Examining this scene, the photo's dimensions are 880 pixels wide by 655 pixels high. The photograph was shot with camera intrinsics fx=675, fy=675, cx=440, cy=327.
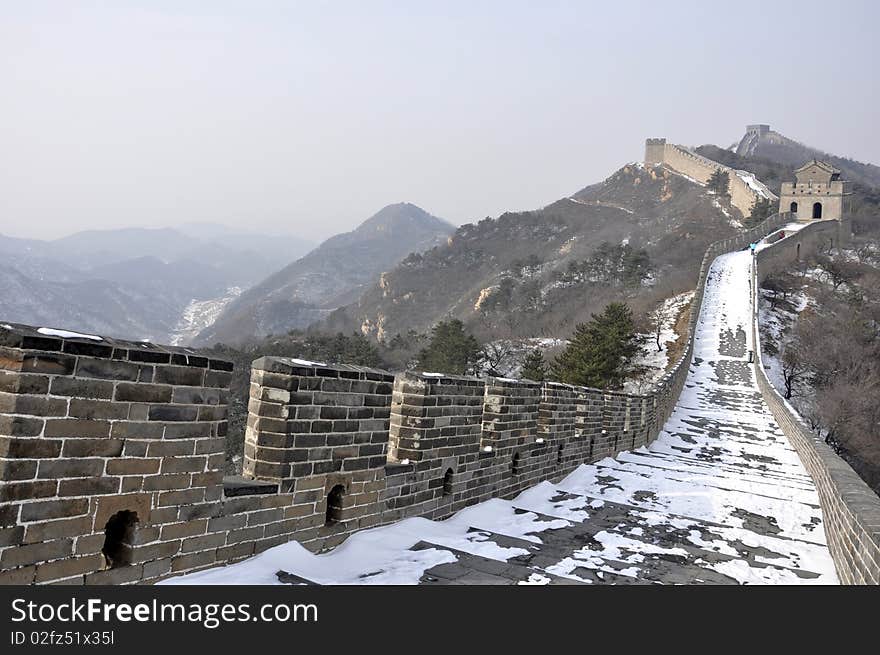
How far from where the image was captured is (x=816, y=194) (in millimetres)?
54406

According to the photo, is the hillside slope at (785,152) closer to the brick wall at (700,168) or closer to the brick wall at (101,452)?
the brick wall at (700,168)

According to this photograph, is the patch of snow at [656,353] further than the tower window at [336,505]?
Yes

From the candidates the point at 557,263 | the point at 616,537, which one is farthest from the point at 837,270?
the point at 616,537

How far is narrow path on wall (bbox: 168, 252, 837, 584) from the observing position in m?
3.88

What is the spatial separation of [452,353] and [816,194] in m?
37.2

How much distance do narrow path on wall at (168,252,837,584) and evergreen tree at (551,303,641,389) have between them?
46.9ft

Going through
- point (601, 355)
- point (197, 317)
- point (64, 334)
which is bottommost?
point (64, 334)

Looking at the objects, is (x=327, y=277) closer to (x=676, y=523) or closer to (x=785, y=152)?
(x=785, y=152)

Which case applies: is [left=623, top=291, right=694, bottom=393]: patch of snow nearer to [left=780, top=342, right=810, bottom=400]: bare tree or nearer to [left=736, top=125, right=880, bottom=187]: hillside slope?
[left=780, top=342, right=810, bottom=400]: bare tree

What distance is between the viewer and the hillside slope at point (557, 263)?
51469 mm

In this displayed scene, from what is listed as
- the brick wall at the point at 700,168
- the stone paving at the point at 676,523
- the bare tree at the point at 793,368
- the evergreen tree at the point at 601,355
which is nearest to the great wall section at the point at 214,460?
the stone paving at the point at 676,523

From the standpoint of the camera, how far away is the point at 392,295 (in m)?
80.9

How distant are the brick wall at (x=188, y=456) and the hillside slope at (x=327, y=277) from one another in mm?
72922
